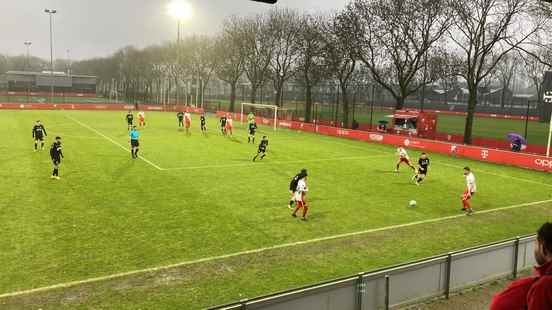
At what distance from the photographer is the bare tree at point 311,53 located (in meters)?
57.8

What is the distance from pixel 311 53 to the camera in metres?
58.9

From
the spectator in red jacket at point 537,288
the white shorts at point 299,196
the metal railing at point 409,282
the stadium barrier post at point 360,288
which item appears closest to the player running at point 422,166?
the white shorts at point 299,196

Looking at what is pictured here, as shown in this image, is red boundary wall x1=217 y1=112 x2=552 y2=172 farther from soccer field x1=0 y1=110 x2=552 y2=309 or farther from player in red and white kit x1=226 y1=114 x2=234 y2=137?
player in red and white kit x1=226 y1=114 x2=234 y2=137

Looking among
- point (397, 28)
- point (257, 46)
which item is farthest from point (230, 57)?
point (397, 28)

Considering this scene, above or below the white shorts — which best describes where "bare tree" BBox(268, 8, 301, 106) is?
above

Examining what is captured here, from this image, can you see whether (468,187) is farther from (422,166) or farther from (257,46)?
(257,46)

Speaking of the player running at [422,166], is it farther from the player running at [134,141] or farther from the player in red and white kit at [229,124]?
the player in red and white kit at [229,124]

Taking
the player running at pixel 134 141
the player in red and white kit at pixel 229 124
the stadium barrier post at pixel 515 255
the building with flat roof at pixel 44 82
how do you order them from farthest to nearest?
the building with flat roof at pixel 44 82 < the player in red and white kit at pixel 229 124 < the player running at pixel 134 141 < the stadium barrier post at pixel 515 255

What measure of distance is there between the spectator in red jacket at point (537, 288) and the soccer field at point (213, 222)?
7226 millimetres

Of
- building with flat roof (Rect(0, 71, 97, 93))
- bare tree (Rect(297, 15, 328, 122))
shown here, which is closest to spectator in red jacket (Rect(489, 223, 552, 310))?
bare tree (Rect(297, 15, 328, 122))

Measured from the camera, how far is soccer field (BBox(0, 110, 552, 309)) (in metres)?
10.3

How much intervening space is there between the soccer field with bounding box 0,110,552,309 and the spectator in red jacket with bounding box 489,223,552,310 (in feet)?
23.7

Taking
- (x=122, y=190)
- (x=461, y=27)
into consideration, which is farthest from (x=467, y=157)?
(x=122, y=190)

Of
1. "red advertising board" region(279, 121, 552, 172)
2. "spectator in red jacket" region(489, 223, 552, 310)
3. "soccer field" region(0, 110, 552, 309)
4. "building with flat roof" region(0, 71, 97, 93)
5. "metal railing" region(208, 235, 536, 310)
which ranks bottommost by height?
"soccer field" region(0, 110, 552, 309)
